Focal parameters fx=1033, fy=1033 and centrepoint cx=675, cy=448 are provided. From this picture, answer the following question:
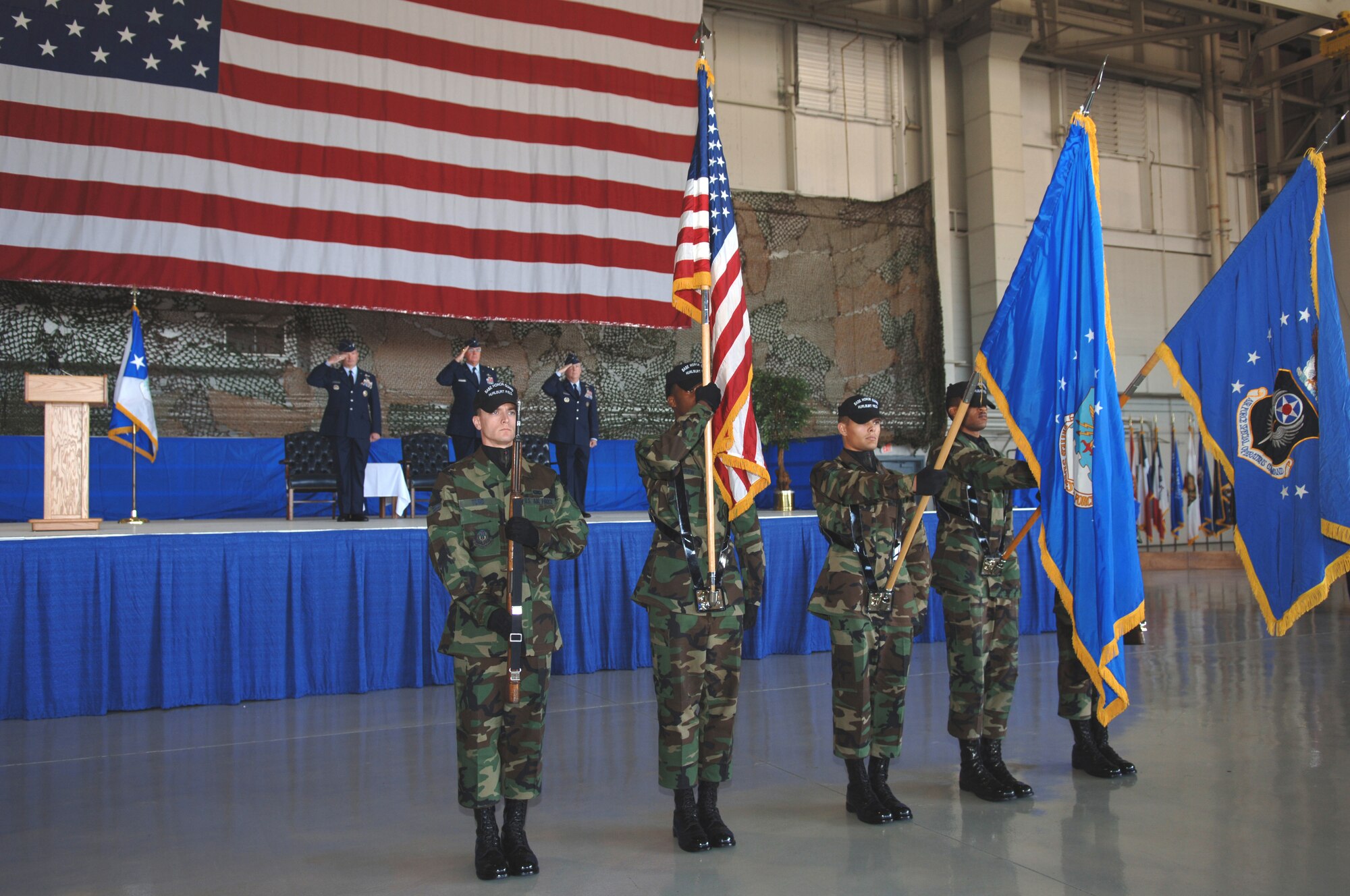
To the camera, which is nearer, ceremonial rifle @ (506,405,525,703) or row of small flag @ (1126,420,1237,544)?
ceremonial rifle @ (506,405,525,703)

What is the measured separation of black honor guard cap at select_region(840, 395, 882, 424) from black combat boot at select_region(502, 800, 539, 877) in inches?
66.5

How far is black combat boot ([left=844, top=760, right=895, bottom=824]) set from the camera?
3.49 metres

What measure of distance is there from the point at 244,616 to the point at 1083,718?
173 inches

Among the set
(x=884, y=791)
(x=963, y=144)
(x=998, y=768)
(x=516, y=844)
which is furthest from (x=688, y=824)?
(x=963, y=144)

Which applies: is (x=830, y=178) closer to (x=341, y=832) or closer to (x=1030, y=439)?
(x=1030, y=439)

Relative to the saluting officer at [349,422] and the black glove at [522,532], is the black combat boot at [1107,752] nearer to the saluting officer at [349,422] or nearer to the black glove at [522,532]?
the black glove at [522,532]

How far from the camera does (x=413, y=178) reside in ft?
33.7

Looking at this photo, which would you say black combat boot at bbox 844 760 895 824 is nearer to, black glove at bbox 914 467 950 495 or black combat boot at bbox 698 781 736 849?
black combat boot at bbox 698 781 736 849

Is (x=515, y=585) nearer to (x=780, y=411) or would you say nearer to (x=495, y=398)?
(x=495, y=398)

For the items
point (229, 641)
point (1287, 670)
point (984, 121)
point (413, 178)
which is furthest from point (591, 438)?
point (984, 121)

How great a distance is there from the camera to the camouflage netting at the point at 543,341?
1040 cm

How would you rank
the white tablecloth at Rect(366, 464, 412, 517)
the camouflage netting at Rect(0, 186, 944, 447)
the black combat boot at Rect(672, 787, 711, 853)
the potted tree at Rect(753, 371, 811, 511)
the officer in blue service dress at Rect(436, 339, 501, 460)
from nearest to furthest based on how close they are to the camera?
the black combat boot at Rect(672, 787, 711, 853), the officer in blue service dress at Rect(436, 339, 501, 460), the white tablecloth at Rect(366, 464, 412, 517), the camouflage netting at Rect(0, 186, 944, 447), the potted tree at Rect(753, 371, 811, 511)

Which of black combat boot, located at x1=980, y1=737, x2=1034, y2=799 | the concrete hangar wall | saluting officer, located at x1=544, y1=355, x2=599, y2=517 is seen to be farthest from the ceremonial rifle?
the concrete hangar wall

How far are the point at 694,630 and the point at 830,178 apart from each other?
1173 cm
